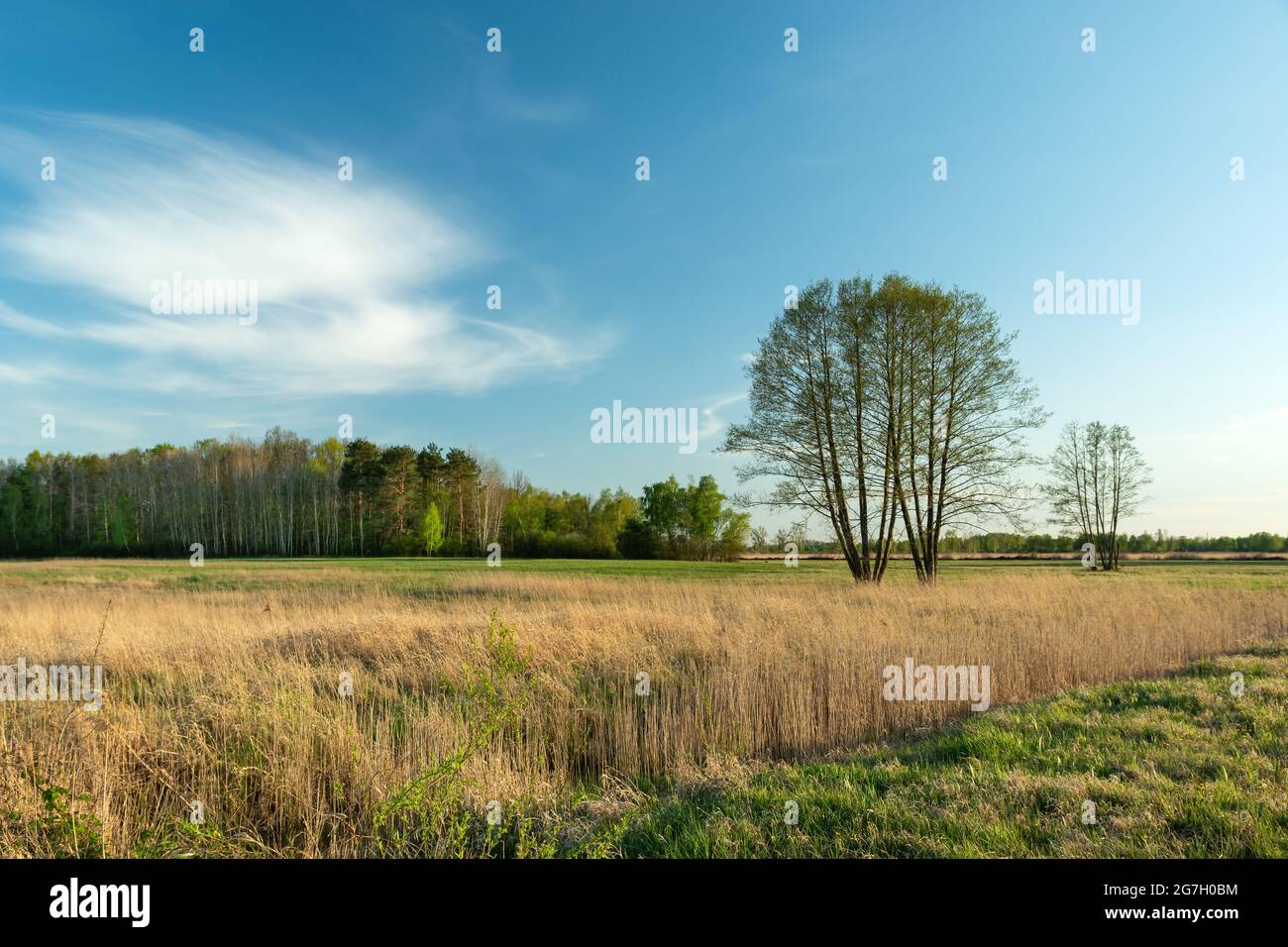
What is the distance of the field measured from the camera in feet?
13.8

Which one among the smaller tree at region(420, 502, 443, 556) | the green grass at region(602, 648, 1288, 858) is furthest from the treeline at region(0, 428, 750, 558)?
the green grass at region(602, 648, 1288, 858)

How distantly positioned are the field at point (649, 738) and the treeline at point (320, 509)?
48047 millimetres

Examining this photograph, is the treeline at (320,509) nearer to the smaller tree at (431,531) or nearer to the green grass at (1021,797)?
the smaller tree at (431,531)

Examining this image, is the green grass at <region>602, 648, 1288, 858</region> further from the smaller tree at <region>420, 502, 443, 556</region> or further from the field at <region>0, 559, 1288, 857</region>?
the smaller tree at <region>420, 502, 443, 556</region>

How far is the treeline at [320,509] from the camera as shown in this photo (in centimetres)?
6306

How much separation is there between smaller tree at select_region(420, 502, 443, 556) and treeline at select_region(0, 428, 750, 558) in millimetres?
146

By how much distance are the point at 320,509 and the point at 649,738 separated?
7419 centimetres

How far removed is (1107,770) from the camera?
17.3 ft

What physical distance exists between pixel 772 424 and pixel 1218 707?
17426 millimetres

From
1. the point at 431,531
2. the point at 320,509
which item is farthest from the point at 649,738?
the point at 320,509

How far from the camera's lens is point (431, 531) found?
199 ft

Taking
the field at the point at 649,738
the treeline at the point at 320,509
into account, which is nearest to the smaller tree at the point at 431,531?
the treeline at the point at 320,509
